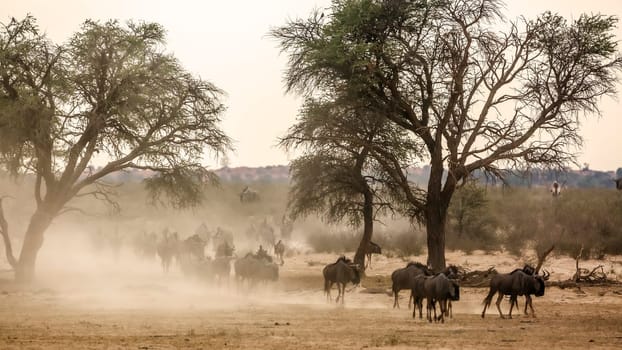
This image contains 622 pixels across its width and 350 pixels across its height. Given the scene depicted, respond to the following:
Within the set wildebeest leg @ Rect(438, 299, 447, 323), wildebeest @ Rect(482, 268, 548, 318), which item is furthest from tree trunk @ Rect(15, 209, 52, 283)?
wildebeest @ Rect(482, 268, 548, 318)

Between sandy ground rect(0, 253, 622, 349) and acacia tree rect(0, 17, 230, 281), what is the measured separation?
13.2ft

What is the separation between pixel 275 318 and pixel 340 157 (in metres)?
18.7

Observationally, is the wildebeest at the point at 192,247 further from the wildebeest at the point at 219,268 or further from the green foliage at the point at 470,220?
the green foliage at the point at 470,220

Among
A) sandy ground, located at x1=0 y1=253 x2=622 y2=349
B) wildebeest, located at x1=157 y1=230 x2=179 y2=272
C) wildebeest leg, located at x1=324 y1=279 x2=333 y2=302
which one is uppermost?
wildebeest, located at x1=157 y1=230 x2=179 y2=272

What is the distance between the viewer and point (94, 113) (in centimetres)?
3578

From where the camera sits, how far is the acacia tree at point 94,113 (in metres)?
34.3

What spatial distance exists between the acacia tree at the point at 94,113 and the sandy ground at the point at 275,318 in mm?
4030

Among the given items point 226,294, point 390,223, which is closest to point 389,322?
point 226,294

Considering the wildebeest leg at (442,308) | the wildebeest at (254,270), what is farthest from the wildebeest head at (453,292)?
the wildebeest at (254,270)

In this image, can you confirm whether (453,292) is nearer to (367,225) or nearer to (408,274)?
(408,274)

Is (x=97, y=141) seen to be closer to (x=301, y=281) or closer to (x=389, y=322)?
(x=301, y=281)

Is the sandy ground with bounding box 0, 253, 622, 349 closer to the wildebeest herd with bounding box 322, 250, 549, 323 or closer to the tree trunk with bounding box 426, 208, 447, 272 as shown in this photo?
the wildebeest herd with bounding box 322, 250, 549, 323

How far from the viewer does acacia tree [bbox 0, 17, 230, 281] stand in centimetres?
3434

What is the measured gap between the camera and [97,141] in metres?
37.0
